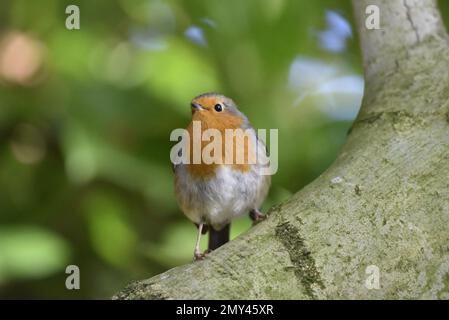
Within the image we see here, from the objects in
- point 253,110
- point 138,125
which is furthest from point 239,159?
point 138,125

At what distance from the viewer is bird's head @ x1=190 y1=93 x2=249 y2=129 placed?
14.2 ft

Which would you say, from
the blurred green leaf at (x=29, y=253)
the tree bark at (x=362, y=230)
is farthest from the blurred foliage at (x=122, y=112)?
the tree bark at (x=362, y=230)

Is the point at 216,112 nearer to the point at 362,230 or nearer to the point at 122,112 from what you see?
the point at 122,112

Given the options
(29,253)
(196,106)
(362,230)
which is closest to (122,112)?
(196,106)

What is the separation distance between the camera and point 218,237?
496 centimetres

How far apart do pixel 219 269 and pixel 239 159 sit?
1828 millimetres

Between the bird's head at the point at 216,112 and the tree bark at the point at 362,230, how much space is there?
124 centimetres

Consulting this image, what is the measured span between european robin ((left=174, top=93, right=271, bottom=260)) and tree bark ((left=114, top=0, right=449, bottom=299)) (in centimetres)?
111

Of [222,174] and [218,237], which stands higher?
[222,174]

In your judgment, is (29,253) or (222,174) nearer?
(222,174)

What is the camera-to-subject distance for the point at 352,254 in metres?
2.50

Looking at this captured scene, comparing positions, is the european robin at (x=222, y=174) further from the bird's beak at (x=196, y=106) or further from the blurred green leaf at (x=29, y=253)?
the blurred green leaf at (x=29, y=253)

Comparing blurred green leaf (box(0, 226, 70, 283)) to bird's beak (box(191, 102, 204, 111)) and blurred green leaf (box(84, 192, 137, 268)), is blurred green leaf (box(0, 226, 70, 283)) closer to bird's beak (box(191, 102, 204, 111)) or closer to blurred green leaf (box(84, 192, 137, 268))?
blurred green leaf (box(84, 192, 137, 268))

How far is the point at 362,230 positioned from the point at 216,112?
197 cm
